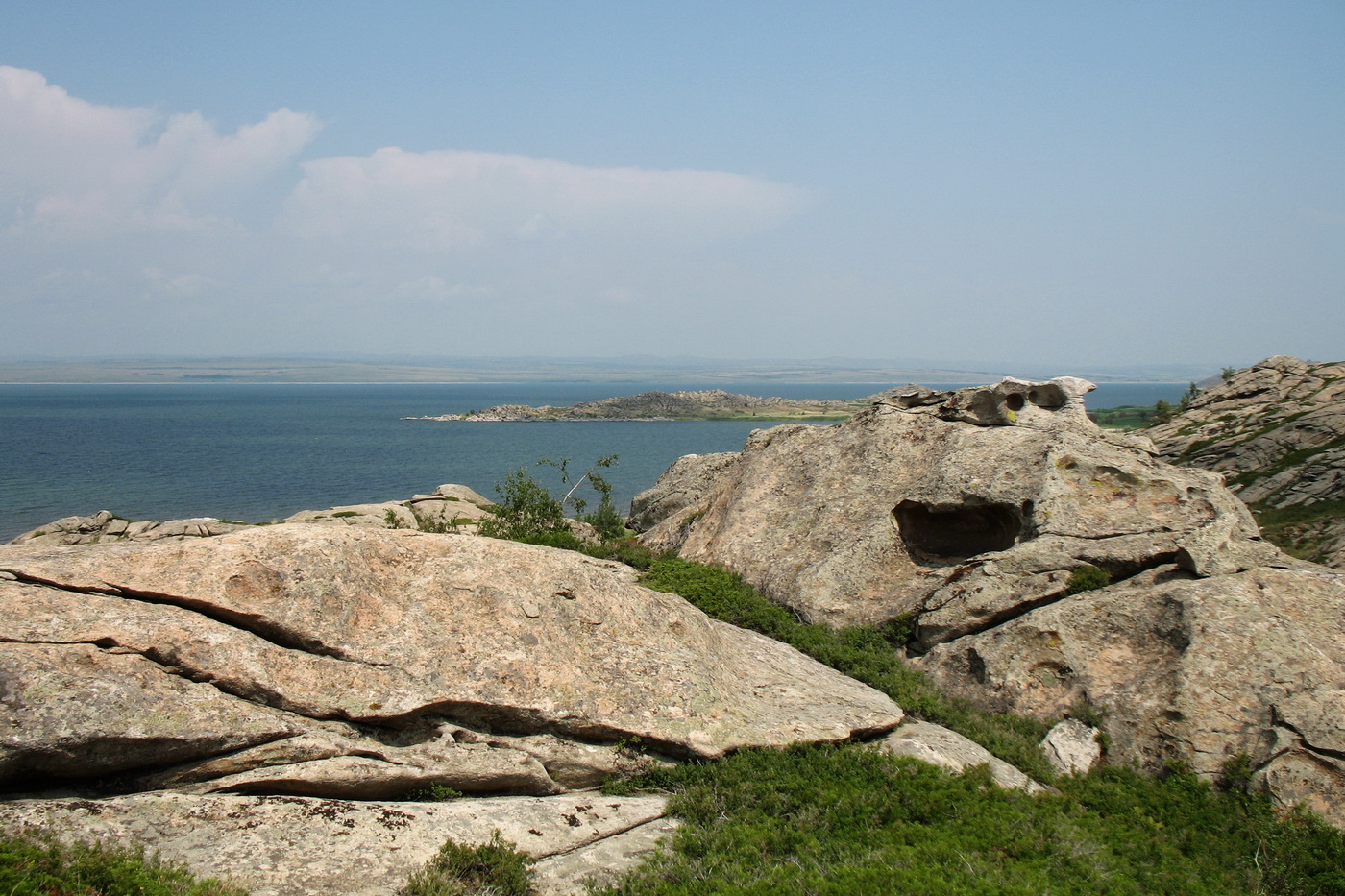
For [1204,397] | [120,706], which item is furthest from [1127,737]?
[1204,397]

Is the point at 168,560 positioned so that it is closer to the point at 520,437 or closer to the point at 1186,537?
the point at 1186,537

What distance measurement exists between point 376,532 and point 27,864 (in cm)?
→ 713

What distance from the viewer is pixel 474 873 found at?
10.0 metres

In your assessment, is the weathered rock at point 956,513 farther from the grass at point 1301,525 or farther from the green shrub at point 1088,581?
the grass at point 1301,525

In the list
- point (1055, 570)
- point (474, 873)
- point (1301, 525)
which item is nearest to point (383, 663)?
point (474, 873)

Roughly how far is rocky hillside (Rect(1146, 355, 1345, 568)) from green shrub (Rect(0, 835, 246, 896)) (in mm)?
40831

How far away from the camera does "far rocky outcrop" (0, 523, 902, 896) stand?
975 centimetres

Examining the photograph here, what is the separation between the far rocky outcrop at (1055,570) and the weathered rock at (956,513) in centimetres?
6

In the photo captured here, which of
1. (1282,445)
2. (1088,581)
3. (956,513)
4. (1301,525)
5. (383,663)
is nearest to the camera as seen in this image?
(383,663)

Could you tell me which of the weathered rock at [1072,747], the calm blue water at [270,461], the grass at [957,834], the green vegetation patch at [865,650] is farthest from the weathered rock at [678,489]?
the calm blue water at [270,461]

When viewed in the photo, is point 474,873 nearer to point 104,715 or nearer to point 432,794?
point 432,794

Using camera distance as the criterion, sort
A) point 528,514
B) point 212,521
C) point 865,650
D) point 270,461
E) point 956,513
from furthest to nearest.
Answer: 1. point 270,461
2. point 212,521
3. point 528,514
4. point 956,513
5. point 865,650

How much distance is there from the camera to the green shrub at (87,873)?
7.95 m

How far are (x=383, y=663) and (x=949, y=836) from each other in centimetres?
849
